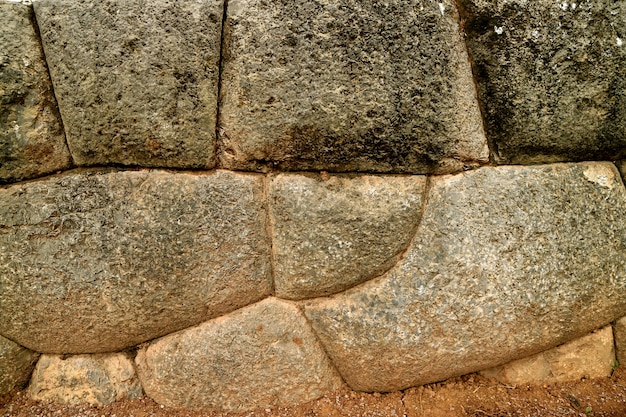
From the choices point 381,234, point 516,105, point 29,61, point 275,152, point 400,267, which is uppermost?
point 29,61

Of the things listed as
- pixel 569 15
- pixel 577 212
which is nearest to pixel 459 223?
pixel 577 212

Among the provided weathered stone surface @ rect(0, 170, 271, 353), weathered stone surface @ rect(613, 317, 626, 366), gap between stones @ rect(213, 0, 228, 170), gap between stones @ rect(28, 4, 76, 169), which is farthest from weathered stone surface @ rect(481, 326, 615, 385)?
gap between stones @ rect(28, 4, 76, 169)

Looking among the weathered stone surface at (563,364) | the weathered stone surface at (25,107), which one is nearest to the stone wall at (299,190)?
the weathered stone surface at (25,107)

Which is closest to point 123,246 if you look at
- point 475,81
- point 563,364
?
point 475,81

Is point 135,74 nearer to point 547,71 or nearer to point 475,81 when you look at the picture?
point 475,81

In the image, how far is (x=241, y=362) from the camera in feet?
5.33

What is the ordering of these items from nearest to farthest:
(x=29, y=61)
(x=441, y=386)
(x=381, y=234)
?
(x=29, y=61) < (x=381, y=234) < (x=441, y=386)

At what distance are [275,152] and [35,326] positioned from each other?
110cm

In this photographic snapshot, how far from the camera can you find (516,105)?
61.1 inches

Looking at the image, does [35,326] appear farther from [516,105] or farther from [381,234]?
[516,105]

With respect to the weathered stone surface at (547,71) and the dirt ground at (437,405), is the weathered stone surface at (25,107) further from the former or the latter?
the weathered stone surface at (547,71)

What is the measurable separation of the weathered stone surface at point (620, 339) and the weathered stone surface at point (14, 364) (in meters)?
2.33

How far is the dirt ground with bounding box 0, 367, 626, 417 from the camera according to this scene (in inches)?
65.2

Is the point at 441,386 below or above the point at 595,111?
below
